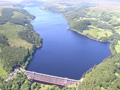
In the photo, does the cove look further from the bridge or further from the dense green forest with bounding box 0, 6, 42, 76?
the dense green forest with bounding box 0, 6, 42, 76

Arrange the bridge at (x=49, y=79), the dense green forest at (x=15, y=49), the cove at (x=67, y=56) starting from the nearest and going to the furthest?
the bridge at (x=49, y=79)
the cove at (x=67, y=56)
the dense green forest at (x=15, y=49)

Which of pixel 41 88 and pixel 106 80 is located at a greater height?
pixel 106 80

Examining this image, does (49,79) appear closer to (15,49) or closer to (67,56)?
(67,56)

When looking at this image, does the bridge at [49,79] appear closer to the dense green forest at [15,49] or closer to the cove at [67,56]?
the cove at [67,56]

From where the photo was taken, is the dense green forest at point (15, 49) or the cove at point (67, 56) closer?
the cove at point (67, 56)

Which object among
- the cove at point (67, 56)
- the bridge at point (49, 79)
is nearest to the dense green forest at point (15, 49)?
the cove at point (67, 56)

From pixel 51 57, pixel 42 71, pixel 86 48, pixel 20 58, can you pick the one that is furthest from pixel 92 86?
pixel 86 48

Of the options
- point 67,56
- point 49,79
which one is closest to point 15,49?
point 67,56

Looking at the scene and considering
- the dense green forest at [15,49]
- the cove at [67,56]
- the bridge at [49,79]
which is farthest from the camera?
the dense green forest at [15,49]

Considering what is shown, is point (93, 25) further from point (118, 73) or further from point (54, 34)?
point (118, 73)
